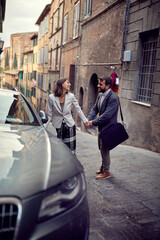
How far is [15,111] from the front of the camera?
334 centimetres

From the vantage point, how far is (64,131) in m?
4.37

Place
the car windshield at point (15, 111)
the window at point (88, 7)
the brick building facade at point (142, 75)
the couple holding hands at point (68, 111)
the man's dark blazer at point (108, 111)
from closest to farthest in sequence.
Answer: the car windshield at point (15, 111)
the man's dark blazer at point (108, 111)
the couple holding hands at point (68, 111)
the brick building facade at point (142, 75)
the window at point (88, 7)

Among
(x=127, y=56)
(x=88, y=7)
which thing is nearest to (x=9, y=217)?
(x=127, y=56)

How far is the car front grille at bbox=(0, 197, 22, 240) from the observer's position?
151cm

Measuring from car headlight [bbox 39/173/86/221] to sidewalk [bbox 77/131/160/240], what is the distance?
982 millimetres

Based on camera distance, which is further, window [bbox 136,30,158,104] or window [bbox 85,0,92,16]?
window [bbox 85,0,92,16]

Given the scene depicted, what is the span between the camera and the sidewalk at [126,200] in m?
2.72

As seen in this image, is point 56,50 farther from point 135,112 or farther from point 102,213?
point 102,213

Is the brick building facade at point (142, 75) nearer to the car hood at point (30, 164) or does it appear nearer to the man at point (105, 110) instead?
the man at point (105, 110)

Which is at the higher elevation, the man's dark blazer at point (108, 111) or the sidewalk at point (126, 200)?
the man's dark blazer at point (108, 111)

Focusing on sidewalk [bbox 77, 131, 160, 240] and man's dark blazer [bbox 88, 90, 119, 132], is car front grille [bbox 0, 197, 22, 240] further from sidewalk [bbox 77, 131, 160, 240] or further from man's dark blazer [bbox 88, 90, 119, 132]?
man's dark blazer [bbox 88, 90, 119, 132]

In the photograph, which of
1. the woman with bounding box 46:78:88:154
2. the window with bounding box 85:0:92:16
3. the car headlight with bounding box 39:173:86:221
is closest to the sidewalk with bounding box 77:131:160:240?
the woman with bounding box 46:78:88:154

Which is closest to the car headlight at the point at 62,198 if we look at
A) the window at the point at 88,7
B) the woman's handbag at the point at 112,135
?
the woman's handbag at the point at 112,135

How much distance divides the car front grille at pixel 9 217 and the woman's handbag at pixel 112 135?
278 centimetres
